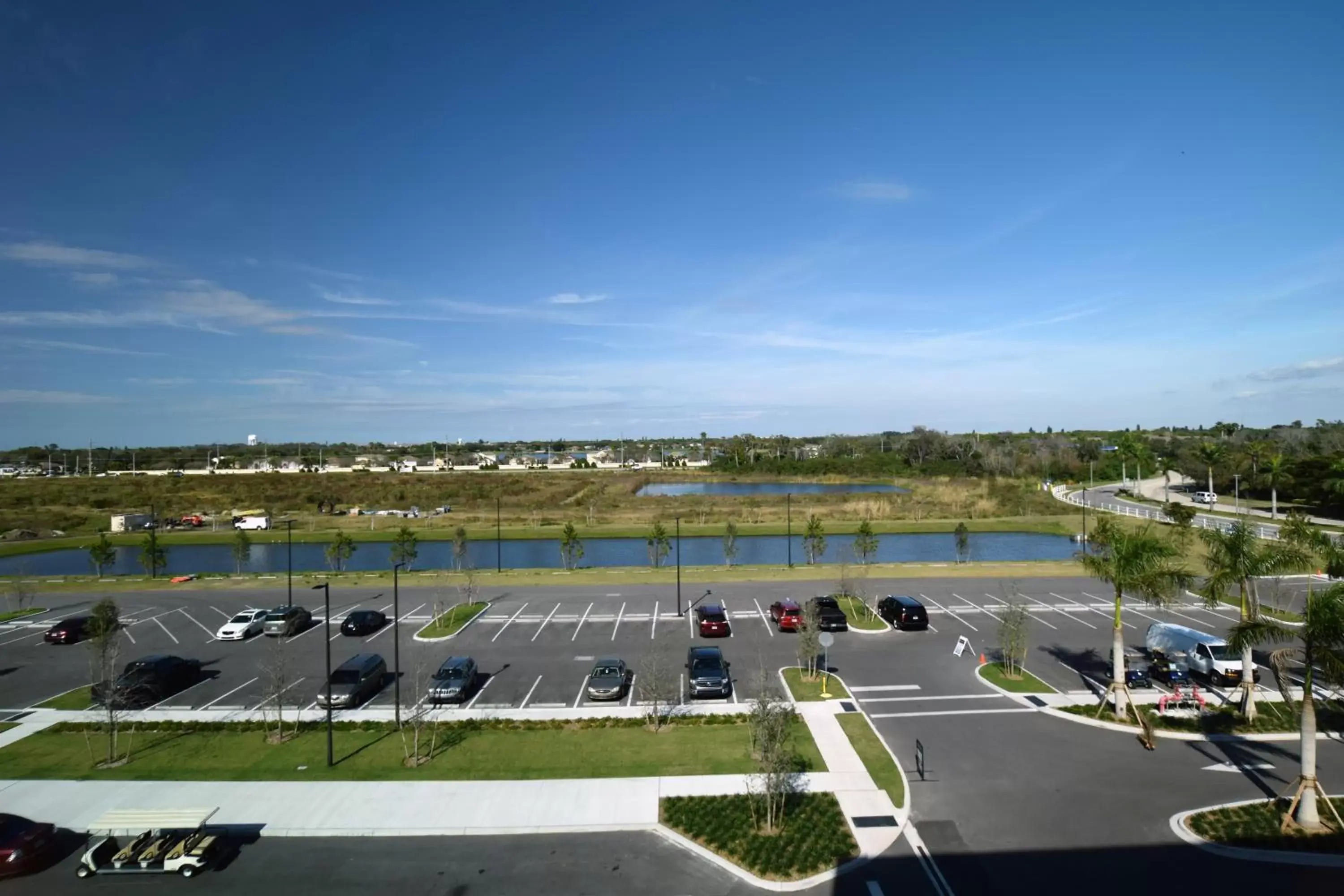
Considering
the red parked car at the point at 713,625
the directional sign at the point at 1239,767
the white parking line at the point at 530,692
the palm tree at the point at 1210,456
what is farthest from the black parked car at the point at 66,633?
the palm tree at the point at 1210,456

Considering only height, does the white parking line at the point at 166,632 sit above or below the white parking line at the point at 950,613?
above

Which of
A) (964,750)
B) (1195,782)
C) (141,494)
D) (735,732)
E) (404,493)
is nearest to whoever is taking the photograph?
(1195,782)

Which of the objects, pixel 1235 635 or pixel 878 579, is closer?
pixel 1235 635

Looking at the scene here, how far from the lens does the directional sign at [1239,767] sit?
16.3m

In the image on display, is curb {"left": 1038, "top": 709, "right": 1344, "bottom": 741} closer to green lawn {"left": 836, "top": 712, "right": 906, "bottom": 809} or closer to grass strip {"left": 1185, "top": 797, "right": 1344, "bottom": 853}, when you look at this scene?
grass strip {"left": 1185, "top": 797, "right": 1344, "bottom": 853}

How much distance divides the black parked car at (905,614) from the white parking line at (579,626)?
42.7 ft

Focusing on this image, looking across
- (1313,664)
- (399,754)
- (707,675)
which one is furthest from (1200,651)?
(399,754)

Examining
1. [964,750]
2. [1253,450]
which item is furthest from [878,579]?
[1253,450]

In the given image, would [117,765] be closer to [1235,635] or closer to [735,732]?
[735,732]

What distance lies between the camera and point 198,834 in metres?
13.5

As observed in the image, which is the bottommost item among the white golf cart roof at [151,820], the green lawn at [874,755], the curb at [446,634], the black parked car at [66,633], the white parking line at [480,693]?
the white parking line at [480,693]

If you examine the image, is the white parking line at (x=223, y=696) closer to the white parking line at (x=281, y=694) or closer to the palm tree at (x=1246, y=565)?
the white parking line at (x=281, y=694)

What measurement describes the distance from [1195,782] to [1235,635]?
3377mm

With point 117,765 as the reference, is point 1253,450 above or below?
above
